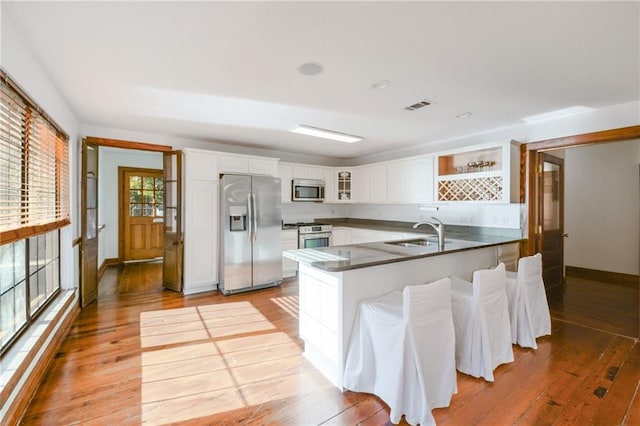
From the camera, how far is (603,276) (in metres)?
5.04

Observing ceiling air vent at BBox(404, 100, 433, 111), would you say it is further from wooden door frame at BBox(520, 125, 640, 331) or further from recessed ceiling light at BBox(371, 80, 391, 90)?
wooden door frame at BBox(520, 125, 640, 331)

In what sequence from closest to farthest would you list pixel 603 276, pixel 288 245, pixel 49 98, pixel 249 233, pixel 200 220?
pixel 49 98, pixel 200 220, pixel 249 233, pixel 603 276, pixel 288 245

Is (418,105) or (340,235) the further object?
(340,235)

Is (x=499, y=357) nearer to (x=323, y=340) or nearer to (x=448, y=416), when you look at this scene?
(x=448, y=416)

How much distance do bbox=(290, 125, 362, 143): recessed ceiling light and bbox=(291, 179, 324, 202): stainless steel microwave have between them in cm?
131

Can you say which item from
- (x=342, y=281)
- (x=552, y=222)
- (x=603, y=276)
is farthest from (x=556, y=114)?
(x=603, y=276)

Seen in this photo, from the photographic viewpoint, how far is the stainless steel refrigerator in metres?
4.31

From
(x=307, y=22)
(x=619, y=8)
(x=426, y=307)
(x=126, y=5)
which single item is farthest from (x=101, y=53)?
(x=619, y=8)

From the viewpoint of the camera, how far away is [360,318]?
2141 millimetres

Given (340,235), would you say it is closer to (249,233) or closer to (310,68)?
(249,233)

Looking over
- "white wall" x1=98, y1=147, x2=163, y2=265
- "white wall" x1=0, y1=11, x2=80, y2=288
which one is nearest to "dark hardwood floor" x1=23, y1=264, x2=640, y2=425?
"white wall" x1=0, y1=11, x2=80, y2=288

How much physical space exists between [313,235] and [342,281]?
330 cm

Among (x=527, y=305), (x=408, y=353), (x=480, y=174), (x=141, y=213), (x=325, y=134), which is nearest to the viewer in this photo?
(x=408, y=353)

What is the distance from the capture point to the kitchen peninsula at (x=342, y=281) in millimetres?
2121
